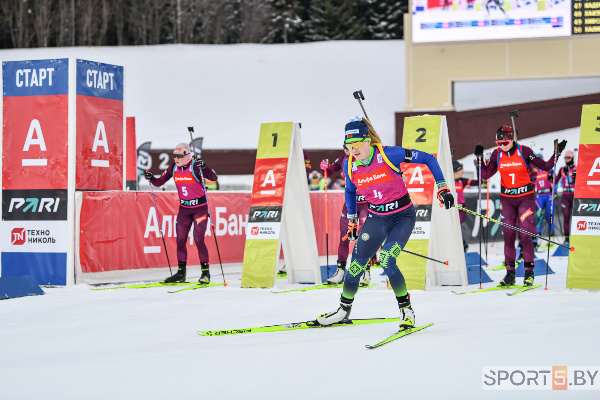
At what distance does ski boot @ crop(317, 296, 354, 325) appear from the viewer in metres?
6.14

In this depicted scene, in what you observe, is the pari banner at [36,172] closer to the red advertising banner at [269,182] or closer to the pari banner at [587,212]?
the red advertising banner at [269,182]

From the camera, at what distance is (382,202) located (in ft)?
19.9

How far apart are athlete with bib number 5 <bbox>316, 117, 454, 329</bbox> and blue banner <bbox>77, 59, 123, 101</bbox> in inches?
215

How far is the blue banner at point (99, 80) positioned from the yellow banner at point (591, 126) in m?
6.41

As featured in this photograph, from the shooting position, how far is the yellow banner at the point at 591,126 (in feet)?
28.8

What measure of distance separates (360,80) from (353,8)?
13038 millimetres

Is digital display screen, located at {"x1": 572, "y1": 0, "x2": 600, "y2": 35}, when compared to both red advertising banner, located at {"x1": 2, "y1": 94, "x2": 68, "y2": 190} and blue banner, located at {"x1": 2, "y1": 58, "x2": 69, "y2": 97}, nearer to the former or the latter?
blue banner, located at {"x1": 2, "y1": 58, "x2": 69, "y2": 97}

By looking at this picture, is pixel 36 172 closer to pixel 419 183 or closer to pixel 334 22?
pixel 419 183

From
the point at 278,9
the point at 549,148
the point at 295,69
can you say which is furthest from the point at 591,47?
the point at 278,9

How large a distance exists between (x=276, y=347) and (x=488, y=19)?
2550 centimetres

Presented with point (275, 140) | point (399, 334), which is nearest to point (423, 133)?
point (275, 140)

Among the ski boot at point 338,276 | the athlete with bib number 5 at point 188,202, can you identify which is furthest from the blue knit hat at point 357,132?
the athlete with bib number 5 at point 188,202

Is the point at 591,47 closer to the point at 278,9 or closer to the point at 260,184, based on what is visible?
the point at 260,184

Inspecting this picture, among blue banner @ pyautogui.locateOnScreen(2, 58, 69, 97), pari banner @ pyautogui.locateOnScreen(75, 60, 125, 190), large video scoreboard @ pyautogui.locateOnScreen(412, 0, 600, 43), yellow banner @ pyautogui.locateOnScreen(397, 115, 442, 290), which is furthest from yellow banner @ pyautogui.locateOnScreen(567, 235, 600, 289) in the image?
large video scoreboard @ pyautogui.locateOnScreen(412, 0, 600, 43)
